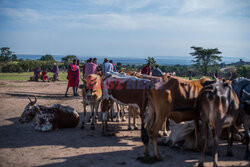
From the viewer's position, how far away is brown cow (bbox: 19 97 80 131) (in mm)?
7668

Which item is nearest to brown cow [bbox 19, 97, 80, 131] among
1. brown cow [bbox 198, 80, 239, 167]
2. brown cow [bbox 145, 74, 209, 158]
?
brown cow [bbox 145, 74, 209, 158]

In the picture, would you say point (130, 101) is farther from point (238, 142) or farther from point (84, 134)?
point (238, 142)

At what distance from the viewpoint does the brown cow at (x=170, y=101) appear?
17.4 ft

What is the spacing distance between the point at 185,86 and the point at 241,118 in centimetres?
179

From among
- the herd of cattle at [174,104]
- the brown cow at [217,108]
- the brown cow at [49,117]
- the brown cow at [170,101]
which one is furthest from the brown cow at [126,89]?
the brown cow at [49,117]

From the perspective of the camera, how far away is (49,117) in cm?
775

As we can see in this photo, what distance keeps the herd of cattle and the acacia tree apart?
3610cm

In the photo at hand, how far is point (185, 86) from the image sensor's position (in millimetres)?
5531

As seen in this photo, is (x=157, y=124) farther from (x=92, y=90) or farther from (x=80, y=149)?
(x=92, y=90)

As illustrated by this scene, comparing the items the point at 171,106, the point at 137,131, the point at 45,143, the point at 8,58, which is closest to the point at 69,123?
the point at 45,143

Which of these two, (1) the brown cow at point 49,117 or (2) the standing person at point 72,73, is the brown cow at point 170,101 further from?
(2) the standing person at point 72,73

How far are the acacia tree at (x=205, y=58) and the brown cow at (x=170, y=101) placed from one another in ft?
122

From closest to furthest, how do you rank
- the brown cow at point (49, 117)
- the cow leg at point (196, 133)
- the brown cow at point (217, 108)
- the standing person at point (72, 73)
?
the brown cow at point (217, 108) < the cow leg at point (196, 133) < the brown cow at point (49, 117) < the standing person at point (72, 73)

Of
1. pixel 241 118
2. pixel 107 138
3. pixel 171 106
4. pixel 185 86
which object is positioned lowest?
pixel 107 138
